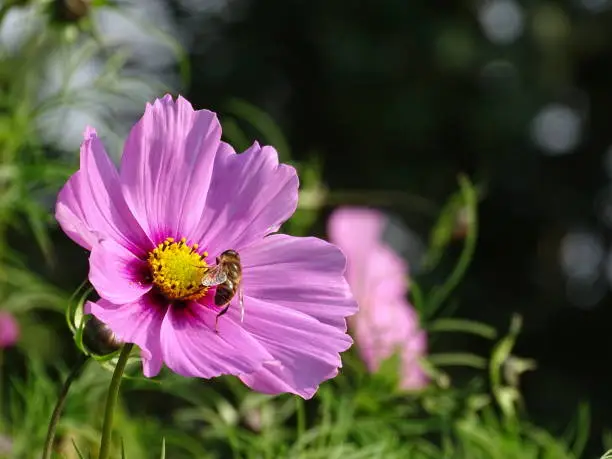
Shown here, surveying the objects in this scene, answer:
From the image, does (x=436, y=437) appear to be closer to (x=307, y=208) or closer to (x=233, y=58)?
(x=307, y=208)

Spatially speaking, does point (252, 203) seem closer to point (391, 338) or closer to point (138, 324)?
point (138, 324)

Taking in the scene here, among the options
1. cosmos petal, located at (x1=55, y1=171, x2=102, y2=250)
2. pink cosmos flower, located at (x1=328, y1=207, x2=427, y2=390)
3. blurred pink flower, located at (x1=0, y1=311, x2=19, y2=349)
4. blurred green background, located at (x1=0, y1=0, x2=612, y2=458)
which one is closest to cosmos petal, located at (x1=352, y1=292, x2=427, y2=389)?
pink cosmos flower, located at (x1=328, y1=207, x2=427, y2=390)

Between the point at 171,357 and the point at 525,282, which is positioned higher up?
the point at 171,357

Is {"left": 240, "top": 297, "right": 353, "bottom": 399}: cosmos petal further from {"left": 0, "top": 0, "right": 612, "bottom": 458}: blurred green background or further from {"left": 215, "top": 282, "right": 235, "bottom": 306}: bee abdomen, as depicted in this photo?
{"left": 0, "top": 0, "right": 612, "bottom": 458}: blurred green background

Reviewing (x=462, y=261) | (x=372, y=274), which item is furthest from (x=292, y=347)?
(x=372, y=274)

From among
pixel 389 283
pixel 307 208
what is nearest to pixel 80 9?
pixel 307 208

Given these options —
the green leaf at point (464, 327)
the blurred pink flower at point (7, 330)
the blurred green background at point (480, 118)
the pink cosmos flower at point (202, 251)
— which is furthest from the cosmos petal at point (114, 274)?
the blurred green background at point (480, 118)

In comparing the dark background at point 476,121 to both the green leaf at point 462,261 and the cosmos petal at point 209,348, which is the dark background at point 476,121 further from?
the cosmos petal at point 209,348

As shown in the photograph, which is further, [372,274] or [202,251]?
[372,274]
